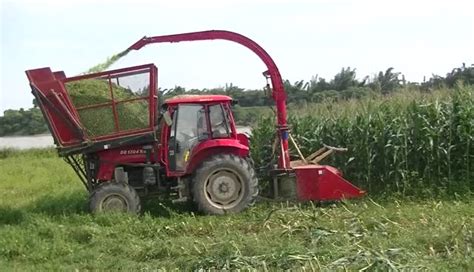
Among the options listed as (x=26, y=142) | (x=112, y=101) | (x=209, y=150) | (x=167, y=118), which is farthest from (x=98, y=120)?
(x=26, y=142)

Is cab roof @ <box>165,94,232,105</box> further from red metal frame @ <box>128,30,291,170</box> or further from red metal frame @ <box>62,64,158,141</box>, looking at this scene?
red metal frame @ <box>128,30,291,170</box>

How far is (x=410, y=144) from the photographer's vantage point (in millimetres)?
11461

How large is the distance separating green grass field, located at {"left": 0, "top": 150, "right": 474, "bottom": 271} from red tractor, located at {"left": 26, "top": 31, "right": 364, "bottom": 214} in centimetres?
36

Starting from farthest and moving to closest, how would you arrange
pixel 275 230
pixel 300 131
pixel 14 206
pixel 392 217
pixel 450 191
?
pixel 300 131
pixel 14 206
pixel 450 191
pixel 392 217
pixel 275 230

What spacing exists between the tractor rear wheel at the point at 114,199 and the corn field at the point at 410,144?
2.43 metres

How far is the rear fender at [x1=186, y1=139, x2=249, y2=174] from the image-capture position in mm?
10242

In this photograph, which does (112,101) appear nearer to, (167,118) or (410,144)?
(167,118)

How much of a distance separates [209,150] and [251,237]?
307 cm

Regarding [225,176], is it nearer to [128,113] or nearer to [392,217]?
[128,113]

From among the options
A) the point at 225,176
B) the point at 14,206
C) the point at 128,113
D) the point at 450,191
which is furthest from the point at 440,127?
the point at 14,206

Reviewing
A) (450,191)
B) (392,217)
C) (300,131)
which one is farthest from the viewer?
(300,131)

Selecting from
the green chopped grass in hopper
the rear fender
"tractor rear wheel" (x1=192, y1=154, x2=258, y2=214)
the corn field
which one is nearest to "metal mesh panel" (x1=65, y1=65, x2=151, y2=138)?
the green chopped grass in hopper

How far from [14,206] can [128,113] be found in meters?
3.33

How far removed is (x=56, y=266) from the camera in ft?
23.2
